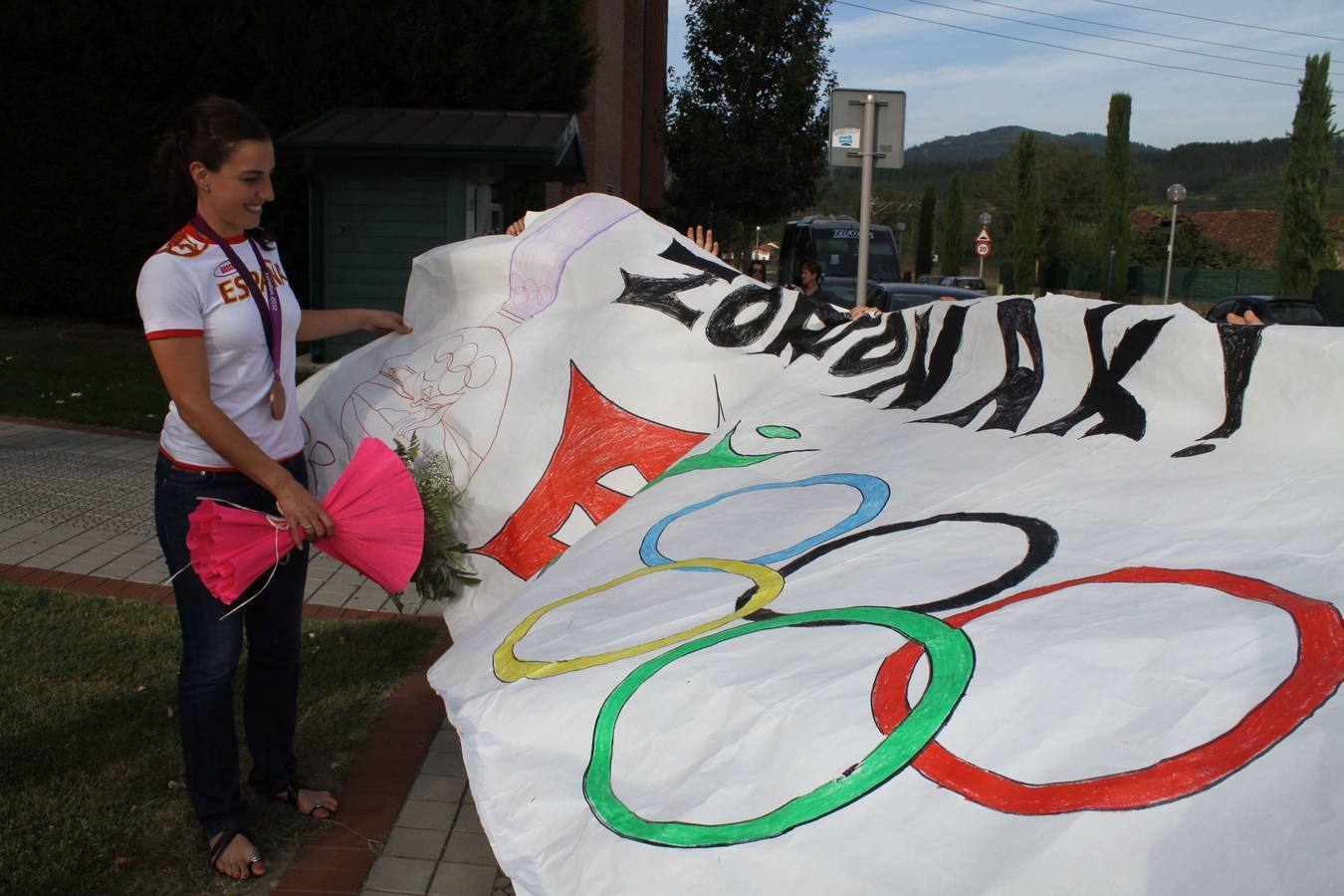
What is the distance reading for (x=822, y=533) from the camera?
7.77 feet

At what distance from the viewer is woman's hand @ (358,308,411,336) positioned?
3.45m

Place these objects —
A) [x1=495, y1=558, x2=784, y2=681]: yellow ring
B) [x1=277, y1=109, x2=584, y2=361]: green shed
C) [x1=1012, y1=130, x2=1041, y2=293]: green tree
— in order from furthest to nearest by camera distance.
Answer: [x1=1012, y1=130, x2=1041, y2=293]: green tree, [x1=277, y1=109, x2=584, y2=361]: green shed, [x1=495, y1=558, x2=784, y2=681]: yellow ring

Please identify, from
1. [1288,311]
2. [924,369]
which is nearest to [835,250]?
[1288,311]

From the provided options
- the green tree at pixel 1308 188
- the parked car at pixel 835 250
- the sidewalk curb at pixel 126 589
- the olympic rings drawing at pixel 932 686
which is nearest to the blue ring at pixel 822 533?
the olympic rings drawing at pixel 932 686

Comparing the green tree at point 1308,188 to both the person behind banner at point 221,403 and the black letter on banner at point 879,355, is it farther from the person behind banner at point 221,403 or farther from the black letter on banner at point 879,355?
the person behind banner at point 221,403

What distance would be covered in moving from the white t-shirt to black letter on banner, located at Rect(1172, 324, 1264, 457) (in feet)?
6.85

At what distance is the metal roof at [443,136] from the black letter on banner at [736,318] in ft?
26.8

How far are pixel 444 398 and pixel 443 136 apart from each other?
9076 mm

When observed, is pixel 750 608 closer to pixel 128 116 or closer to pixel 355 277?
pixel 355 277

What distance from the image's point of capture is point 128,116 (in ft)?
47.5

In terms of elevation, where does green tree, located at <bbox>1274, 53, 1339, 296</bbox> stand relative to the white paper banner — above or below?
above

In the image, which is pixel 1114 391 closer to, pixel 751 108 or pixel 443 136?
pixel 443 136

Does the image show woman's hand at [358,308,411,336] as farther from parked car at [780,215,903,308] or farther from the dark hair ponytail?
parked car at [780,215,903,308]

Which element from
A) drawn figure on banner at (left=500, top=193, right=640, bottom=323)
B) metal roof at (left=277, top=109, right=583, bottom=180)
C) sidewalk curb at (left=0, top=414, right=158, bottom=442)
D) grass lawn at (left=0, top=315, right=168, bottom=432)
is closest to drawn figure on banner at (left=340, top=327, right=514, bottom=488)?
drawn figure on banner at (left=500, top=193, right=640, bottom=323)
